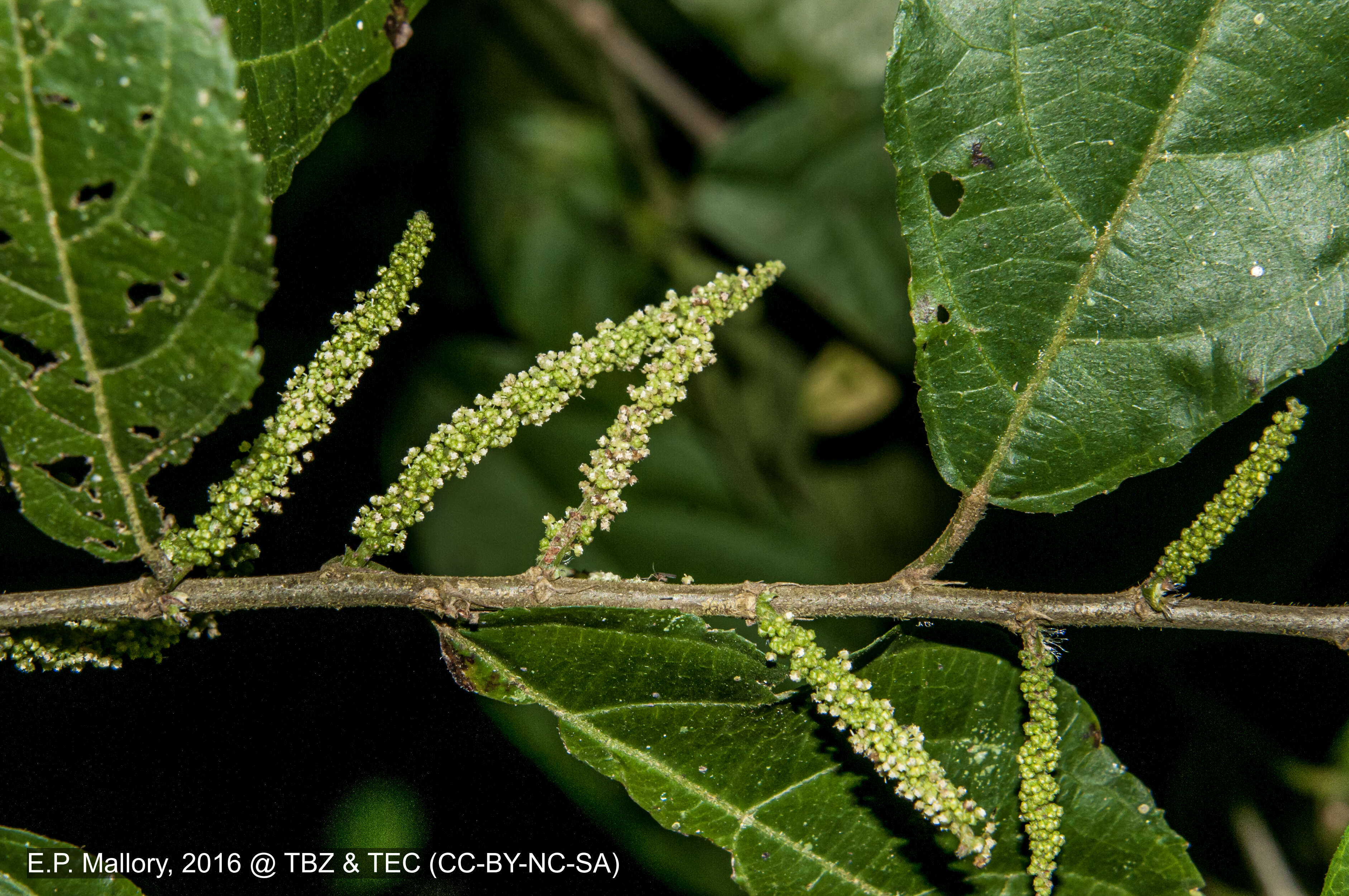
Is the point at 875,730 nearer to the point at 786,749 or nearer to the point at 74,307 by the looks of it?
the point at 786,749

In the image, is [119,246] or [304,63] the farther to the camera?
[304,63]

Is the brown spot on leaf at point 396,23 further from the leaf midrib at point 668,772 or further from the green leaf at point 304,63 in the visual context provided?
the leaf midrib at point 668,772

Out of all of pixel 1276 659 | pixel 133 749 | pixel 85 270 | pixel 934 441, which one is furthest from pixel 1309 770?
pixel 85 270

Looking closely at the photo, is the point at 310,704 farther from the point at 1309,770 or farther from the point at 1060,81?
the point at 1309,770

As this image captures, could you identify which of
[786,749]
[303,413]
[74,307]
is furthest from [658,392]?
[74,307]

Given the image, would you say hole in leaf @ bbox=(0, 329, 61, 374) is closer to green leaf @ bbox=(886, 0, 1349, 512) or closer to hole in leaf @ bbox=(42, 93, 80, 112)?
hole in leaf @ bbox=(42, 93, 80, 112)

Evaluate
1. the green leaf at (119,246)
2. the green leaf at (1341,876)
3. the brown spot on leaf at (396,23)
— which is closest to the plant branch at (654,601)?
the green leaf at (119,246)

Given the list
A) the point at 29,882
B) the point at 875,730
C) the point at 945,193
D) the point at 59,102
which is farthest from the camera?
the point at 945,193
